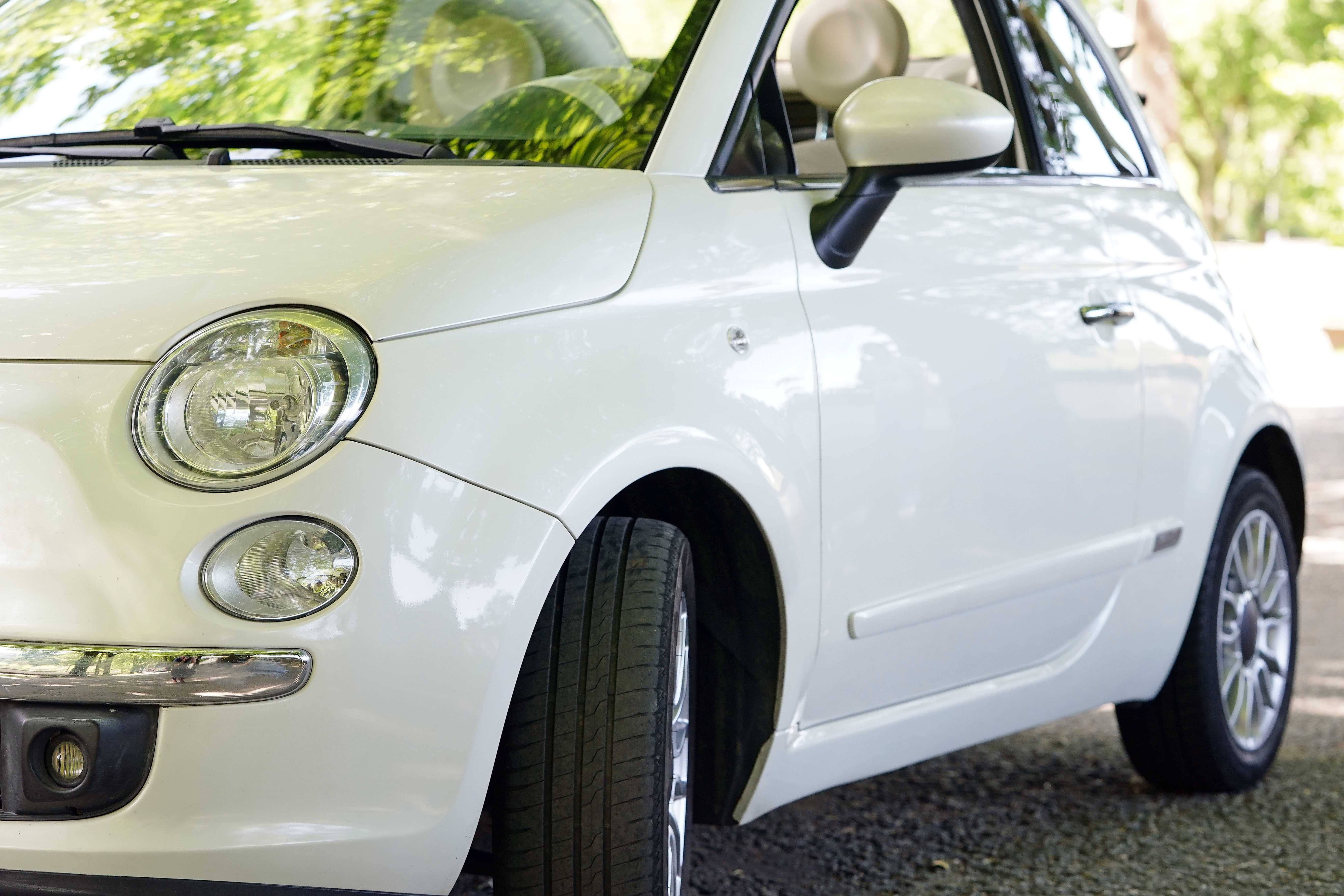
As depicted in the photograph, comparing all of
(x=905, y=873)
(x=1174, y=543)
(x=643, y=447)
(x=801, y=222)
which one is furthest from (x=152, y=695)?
(x=1174, y=543)

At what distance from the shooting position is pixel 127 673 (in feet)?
5.71

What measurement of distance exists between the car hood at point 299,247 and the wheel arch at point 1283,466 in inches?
76.1

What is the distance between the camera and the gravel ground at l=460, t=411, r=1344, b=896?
304 centimetres

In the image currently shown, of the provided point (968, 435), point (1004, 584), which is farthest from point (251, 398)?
point (1004, 584)

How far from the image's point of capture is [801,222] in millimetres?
2443

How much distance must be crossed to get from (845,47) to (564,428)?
4.61 feet

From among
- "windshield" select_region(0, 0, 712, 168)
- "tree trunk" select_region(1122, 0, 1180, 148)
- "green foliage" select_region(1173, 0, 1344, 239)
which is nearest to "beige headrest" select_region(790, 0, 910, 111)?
"windshield" select_region(0, 0, 712, 168)

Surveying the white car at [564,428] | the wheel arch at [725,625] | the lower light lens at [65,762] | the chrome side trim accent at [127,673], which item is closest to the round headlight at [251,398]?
the white car at [564,428]

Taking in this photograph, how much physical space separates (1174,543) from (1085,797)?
2.14 feet

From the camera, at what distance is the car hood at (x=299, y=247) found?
187 centimetres

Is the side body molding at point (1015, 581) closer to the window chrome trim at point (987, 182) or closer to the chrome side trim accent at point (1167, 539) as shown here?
the chrome side trim accent at point (1167, 539)

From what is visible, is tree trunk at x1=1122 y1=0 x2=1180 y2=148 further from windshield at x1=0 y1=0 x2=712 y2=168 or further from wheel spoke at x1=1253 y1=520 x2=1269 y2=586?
windshield at x1=0 y1=0 x2=712 y2=168

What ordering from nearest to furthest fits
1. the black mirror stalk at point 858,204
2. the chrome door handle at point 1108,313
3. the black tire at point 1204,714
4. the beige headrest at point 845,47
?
the black mirror stalk at point 858,204
the chrome door handle at point 1108,313
the beige headrest at point 845,47
the black tire at point 1204,714

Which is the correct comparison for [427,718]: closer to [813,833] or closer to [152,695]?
[152,695]
